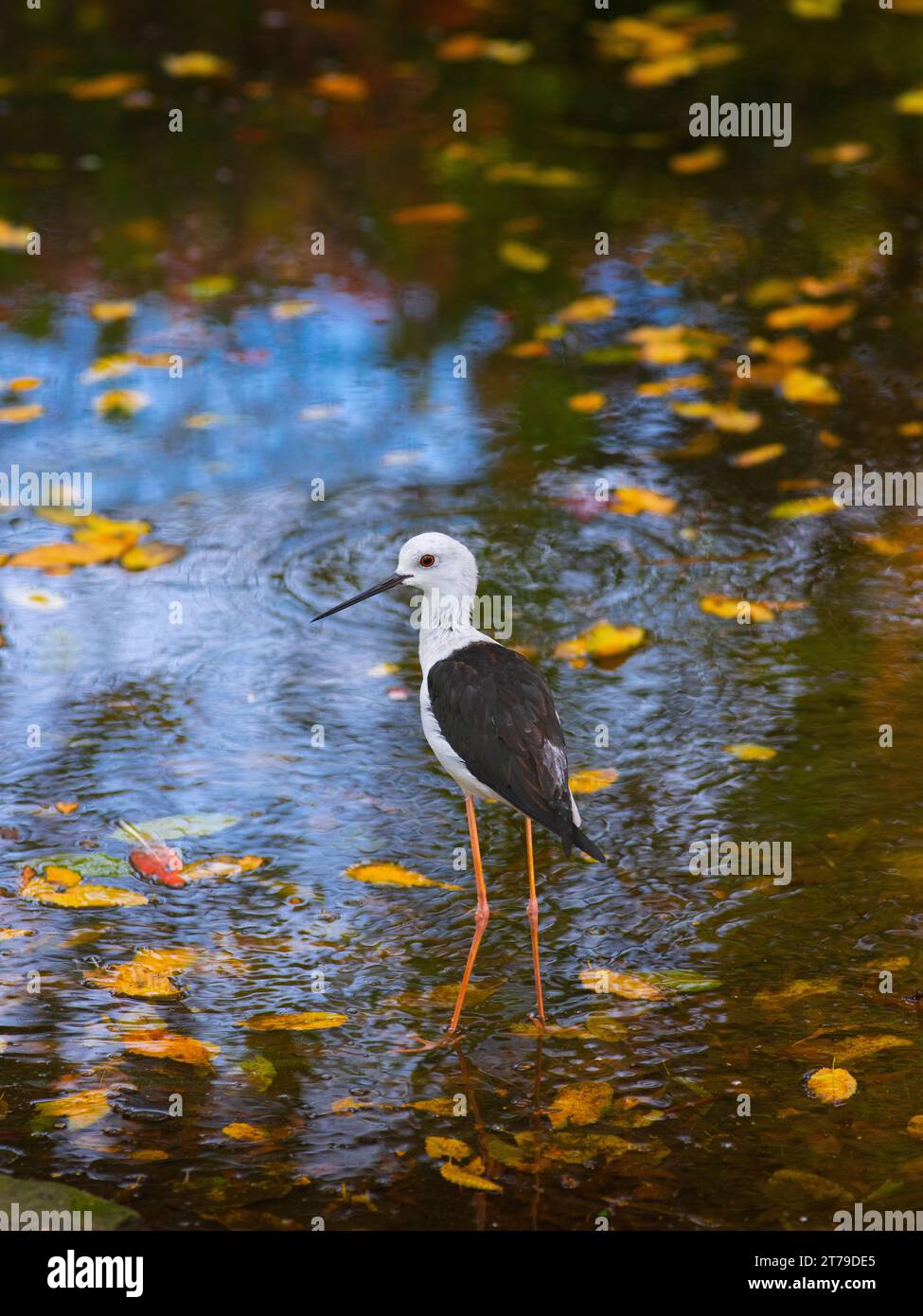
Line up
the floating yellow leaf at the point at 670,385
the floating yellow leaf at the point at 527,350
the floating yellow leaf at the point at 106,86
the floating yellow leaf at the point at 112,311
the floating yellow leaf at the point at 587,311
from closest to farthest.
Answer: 1. the floating yellow leaf at the point at 670,385
2. the floating yellow leaf at the point at 527,350
3. the floating yellow leaf at the point at 587,311
4. the floating yellow leaf at the point at 112,311
5. the floating yellow leaf at the point at 106,86

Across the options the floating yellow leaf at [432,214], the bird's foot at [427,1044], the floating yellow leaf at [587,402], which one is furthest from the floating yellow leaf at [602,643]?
the floating yellow leaf at [432,214]

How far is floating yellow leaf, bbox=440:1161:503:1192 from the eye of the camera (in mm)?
3438

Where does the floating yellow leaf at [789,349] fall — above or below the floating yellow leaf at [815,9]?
below

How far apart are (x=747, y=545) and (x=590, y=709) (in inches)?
47.0

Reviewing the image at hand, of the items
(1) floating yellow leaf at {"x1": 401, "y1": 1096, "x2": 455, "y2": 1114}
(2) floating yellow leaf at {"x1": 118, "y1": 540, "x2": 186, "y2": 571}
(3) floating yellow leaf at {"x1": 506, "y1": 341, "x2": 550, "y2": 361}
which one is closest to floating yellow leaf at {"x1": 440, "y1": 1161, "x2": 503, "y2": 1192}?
(1) floating yellow leaf at {"x1": 401, "y1": 1096, "x2": 455, "y2": 1114}

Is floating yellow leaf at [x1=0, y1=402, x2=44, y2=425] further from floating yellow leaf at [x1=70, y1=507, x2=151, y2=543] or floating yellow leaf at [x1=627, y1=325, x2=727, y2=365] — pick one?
floating yellow leaf at [x1=627, y1=325, x2=727, y2=365]

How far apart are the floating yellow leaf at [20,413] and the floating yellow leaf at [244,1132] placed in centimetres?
420

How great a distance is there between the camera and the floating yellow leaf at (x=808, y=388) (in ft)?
22.9

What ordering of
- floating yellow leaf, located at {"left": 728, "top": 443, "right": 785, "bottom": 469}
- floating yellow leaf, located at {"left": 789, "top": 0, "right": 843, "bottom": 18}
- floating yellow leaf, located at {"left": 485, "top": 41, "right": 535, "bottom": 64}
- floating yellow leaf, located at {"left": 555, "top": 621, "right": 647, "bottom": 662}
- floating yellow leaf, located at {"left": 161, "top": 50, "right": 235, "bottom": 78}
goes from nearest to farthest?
floating yellow leaf, located at {"left": 555, "top": 621, "right": 647, "bottom": 662} < floating yellow leaf, located at {"left": 728, "top": 443, "right": 785, "bottom": 469} < floating yellow leaf, located at {"left": 161, "top": 50, "right": 235, "bottom": 78} < floating yellow leaf, located at {"left": 485, "top": 41, "right": 535, "bottom": 64} < floating yellow leaf, located at {"left": 789, "top": 0, "right": 843, "bottom": 18}

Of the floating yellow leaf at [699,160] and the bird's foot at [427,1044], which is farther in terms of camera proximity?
the floating yellow leaf at [699,160]

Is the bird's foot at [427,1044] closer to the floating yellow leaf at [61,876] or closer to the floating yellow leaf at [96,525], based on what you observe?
the floating yellow leaf at [61,876]

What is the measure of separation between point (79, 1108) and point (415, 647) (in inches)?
93.3

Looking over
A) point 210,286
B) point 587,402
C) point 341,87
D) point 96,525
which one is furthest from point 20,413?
point 341,87

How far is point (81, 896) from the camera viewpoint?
4441mm
